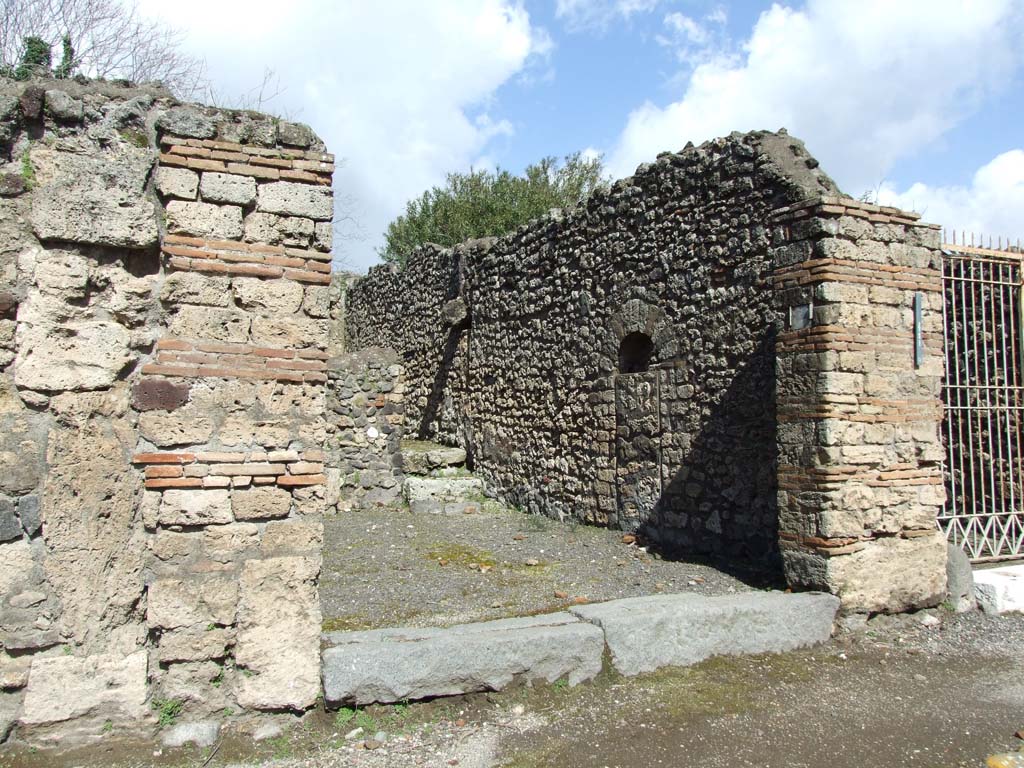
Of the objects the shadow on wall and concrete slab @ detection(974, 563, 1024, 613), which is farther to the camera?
the shadow on wall

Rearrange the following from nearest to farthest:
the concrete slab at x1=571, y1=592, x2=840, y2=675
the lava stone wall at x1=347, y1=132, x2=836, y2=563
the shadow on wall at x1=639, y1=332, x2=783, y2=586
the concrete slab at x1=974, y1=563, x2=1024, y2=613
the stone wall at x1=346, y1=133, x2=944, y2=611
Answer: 1. the concrete slab at x1=571, y1=592, x2=840, y2=675
2. the stone wall at x1=346, y1=133, x2=944, y2=611
3. the concrete slab at x1=974, y1=563, x2=1024, y2=613
4. the shadow on wall at x1=639, y1=332, x2=783, y2=586
5. the lava stone wall at x1=347, y1=132, x2=836, y2=563

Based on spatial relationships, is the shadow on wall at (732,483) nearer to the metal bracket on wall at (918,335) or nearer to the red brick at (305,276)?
the metal bracket on wall at (918,335)

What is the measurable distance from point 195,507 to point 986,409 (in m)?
6.42

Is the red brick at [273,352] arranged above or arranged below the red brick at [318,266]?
below

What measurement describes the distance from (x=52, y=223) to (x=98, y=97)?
0.68m

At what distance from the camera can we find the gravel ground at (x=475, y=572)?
5.74 m

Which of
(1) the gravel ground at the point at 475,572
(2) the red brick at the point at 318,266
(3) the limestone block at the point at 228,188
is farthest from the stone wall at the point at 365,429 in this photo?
(3) the limestone block at the point at 228,188

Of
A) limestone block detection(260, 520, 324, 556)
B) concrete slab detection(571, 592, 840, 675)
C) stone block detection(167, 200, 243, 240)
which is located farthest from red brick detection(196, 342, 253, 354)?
concrete slab detection(571, 592, 840, 675)

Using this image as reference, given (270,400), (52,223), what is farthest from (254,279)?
(52,223)

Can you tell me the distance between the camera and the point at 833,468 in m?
5.57

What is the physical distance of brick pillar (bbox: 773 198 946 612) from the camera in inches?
221

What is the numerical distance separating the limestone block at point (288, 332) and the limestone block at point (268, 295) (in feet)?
0.14

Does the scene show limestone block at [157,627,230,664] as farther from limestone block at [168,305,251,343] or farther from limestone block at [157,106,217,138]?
limestone block at [157,106,217,138]

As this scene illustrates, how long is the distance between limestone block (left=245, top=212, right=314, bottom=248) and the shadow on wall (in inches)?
166
